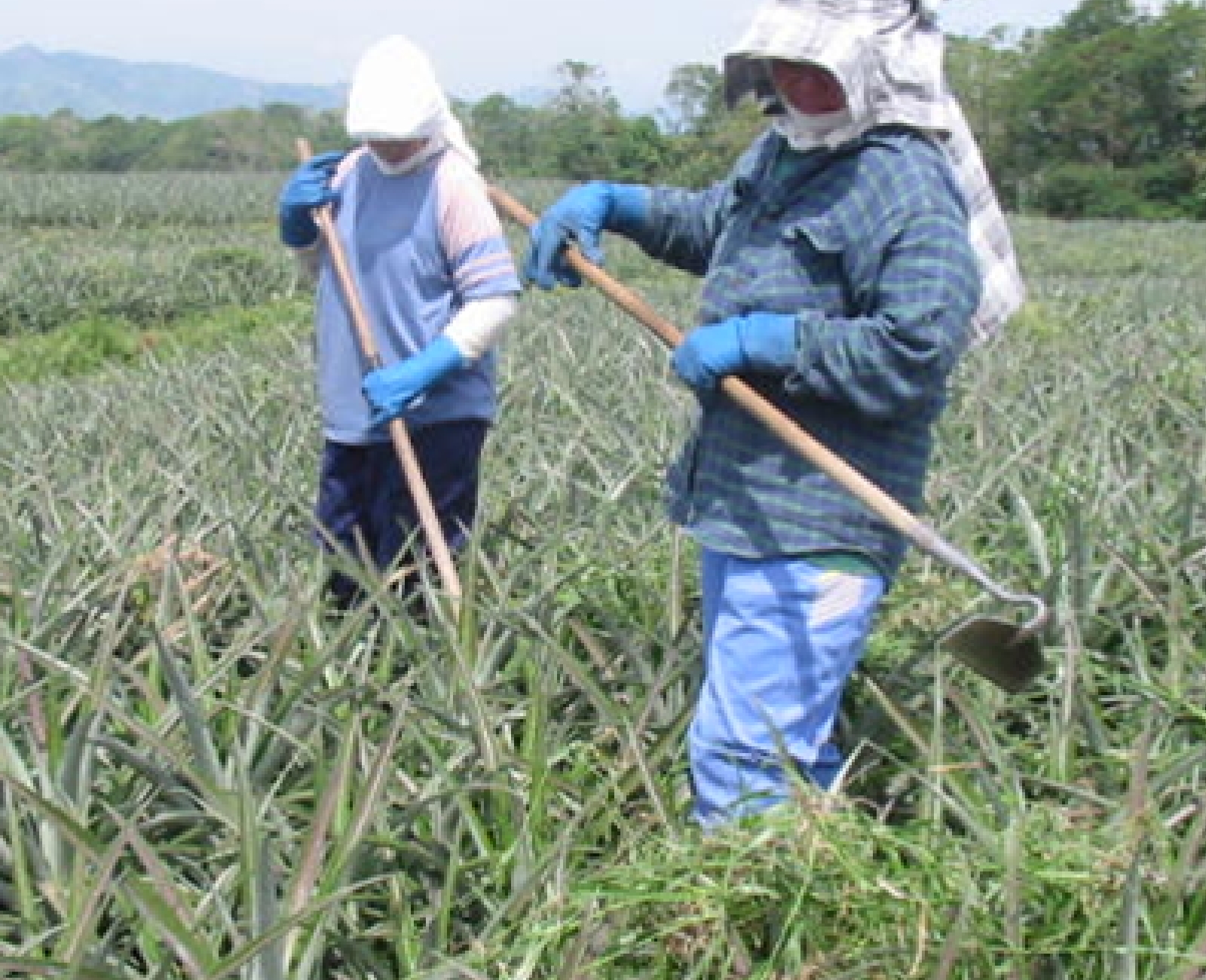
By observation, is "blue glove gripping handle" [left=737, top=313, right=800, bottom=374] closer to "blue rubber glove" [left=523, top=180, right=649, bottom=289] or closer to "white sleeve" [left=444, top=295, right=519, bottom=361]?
"blue rubber glove" [left=523, top=180, right=649, bottom=289]

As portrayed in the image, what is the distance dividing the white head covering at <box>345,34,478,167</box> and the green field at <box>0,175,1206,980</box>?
0.78 m

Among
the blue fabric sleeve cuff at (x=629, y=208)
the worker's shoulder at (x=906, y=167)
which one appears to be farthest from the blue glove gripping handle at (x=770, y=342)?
the blue fabric sleeve cuff at (x=629, y=208)

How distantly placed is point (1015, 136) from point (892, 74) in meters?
54.1

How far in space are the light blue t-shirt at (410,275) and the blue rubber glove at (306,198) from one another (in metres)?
0.03

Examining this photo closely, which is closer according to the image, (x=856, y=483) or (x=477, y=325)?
(x=856, y=483)

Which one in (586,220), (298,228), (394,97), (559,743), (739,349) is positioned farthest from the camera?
(298,228)

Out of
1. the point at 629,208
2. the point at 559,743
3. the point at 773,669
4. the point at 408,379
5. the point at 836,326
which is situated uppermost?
the point at 629,208

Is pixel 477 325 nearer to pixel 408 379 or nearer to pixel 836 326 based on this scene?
pixel 408 379

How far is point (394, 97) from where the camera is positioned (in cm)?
282

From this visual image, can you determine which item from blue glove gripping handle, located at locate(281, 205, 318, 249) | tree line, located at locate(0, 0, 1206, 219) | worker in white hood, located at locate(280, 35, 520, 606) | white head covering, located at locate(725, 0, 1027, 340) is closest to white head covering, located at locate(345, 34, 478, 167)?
worker in white hood, located at locate(280, 35, 520, 606)

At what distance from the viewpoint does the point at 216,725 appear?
2229 mm

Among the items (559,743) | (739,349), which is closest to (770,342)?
(739,349)

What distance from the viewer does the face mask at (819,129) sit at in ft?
6.47

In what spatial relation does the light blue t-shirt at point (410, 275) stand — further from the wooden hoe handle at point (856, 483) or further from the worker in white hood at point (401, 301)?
the wooden hoe handle at point (856, 483)
